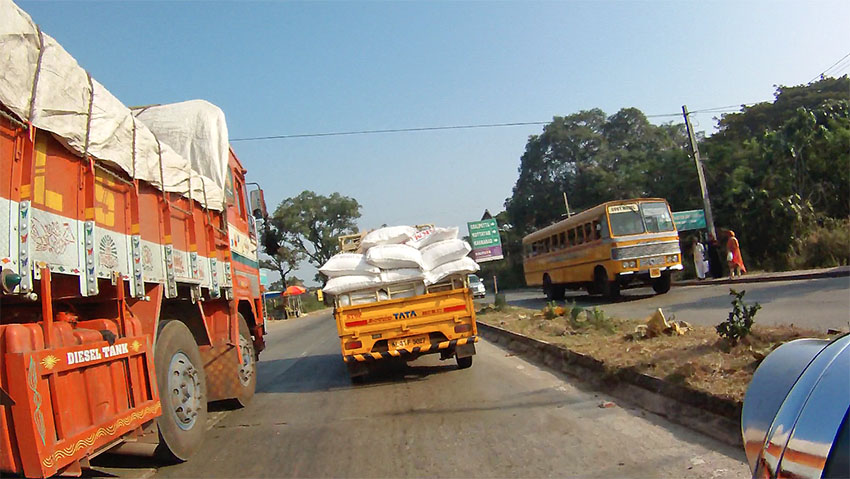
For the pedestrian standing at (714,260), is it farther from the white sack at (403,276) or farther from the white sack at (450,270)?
the white sack at (403,276)

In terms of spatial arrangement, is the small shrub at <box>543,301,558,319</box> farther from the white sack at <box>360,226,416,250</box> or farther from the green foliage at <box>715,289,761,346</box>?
the green foliage at <box>715,289,761,346</box>

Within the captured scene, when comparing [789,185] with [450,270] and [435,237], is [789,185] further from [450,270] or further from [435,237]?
[450,270]

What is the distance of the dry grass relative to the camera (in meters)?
5.59

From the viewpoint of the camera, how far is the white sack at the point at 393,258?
8867 mm

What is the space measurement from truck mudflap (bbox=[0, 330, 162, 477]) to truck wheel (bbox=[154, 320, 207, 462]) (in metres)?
0.64

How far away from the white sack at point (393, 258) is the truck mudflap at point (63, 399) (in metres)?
4.73

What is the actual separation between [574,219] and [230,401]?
14.2 meters

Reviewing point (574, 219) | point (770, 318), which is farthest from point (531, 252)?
point (770, 318)

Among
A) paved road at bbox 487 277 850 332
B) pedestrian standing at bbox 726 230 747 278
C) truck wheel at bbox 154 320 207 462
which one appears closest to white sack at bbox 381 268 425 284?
truck wheel at bbox 154 320 207 462

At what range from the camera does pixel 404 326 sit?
8.52 metres

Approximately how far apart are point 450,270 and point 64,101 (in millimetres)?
5790

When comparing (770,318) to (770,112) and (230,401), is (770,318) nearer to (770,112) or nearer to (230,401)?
(230,401)

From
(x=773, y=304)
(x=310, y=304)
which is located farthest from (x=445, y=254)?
(x=310, y=304)

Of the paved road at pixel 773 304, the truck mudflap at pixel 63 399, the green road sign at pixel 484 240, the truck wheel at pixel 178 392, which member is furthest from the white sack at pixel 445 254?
the green road sign at pixel 484 240
